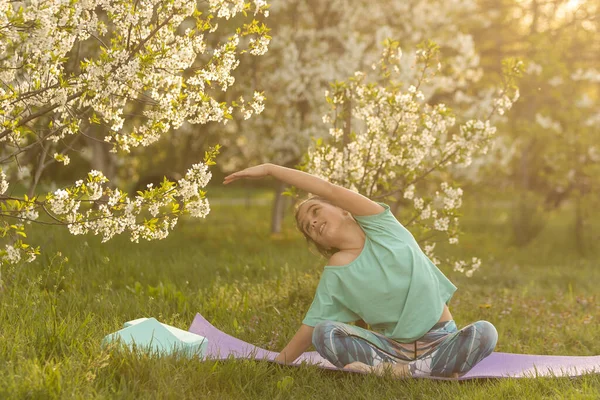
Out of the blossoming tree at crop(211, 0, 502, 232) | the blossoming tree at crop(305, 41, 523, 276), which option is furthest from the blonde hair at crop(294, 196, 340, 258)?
the blossoming tree at crop(211, 0, 502, 232)

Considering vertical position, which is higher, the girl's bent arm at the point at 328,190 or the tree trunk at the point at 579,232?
the girl's bent arm at the point at 328,190

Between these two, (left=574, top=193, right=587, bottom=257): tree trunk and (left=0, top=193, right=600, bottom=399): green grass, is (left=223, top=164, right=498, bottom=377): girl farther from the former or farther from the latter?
(left=574, top=193, right=587, bottom=257): tree trunk

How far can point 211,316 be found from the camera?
16.2ft

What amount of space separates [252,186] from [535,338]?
21.5m

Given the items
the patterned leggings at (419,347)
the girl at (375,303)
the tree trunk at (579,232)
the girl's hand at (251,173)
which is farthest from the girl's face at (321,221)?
the tree trunk at (579,232)

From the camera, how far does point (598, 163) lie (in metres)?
11.1

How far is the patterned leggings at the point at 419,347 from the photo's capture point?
3.72 meters

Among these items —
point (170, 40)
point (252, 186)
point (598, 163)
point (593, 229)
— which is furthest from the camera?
point (252, 186)

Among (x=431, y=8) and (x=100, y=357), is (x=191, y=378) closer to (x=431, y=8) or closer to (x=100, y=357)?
(x=100, y=357)

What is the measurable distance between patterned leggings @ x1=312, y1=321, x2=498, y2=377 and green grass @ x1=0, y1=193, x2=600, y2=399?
116 mm

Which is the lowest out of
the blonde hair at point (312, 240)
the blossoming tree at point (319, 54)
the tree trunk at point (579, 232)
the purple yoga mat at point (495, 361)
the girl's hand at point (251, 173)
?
the tree trunk at point (579, 232)

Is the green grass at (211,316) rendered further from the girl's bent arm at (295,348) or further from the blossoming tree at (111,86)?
the blossoming tree at (111,86)

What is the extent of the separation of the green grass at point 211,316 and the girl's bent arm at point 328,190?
3.20ft

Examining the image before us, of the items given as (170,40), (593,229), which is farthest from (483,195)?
(170,40)
